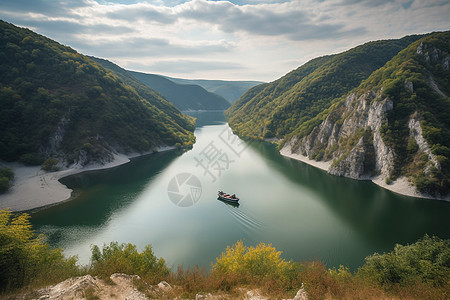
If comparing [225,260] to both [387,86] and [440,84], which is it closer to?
[387,86]

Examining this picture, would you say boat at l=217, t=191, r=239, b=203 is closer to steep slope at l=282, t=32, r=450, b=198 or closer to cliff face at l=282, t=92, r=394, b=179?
cliff face at l=282, t=92, r=394, b=179

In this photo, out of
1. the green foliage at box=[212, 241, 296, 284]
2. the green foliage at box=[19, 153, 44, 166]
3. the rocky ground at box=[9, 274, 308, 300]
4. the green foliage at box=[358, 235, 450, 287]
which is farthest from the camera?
the green foliage at box=[19, 153, 44, 166]

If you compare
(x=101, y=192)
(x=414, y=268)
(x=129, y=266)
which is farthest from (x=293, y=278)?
(x=101, y=192)

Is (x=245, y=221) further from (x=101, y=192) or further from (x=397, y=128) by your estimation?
(x=397, y=128)

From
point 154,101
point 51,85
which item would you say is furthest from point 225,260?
point 154,101

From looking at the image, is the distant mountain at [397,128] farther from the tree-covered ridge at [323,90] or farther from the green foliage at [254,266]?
the green foliage at [254,266]

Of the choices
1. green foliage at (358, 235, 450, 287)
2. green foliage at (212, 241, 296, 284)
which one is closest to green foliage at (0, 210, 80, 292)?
green foliage at (212, 241, 296, 284)
